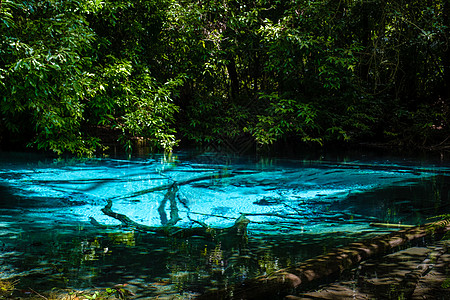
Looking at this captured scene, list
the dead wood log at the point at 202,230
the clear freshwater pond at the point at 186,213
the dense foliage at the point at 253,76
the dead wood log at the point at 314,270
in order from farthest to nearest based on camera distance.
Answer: the dense foliage at the point at 253,76 → the dead wood log at the point at 202,230 → the clear freshwater pond at the point at 186,213 → the dead wood log at the point at 314,270

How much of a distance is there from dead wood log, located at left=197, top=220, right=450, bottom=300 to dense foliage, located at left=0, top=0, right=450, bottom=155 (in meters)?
6.90

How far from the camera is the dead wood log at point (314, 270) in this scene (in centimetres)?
203

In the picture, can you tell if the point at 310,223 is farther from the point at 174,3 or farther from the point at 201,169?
the point at 174,3

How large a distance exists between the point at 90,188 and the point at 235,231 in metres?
2.95

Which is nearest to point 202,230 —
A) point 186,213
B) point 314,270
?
point 186,213

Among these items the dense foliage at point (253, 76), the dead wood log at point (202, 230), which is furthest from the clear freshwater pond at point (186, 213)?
the dense foliage at point (253, 76)

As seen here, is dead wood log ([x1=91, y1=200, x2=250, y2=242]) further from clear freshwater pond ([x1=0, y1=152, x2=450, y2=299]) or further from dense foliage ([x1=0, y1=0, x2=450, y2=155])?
dense foliage ([x1=0, y1=0, x2=450, y2=155])

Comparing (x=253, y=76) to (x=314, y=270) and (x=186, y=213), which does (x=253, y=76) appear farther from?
(x=314, y=270)

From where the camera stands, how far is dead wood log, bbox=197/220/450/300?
203 cm

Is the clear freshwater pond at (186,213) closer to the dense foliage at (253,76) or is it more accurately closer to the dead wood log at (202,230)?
the dead wood log at (202,230)

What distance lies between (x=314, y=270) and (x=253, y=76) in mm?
11873

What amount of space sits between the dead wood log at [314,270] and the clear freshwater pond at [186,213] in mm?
387

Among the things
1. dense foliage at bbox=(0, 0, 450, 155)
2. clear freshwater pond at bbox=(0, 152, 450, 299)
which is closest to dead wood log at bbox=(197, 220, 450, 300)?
clear freshwater pond at bbox=(0, 152, 450, 299)

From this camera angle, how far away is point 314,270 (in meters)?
2.30
